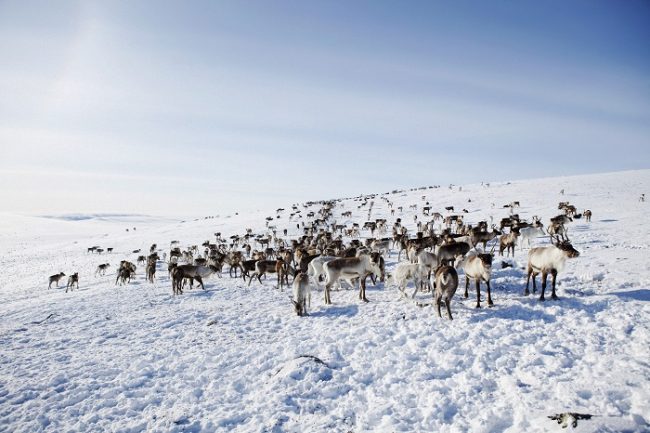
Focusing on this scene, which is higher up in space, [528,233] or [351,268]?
[528,233]

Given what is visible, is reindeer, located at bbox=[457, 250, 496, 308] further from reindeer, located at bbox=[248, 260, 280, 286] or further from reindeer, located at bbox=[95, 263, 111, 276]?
reindeer, located at bbox=[95, 263, 111, 276]

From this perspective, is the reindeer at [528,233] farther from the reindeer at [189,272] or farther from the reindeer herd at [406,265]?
the reindeer at [189,272]

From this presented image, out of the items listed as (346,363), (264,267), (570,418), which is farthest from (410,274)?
(264,267)

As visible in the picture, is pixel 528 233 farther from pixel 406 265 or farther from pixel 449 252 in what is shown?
pixel 406 265

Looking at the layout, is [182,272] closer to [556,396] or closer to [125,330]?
[125,330]

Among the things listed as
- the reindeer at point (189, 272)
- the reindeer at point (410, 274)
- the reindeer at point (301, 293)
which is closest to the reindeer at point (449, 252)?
the reindeer at point (410, 274)

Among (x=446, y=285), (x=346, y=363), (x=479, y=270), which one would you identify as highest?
(x=479, y=270)

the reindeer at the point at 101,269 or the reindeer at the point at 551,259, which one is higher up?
the reindeer at the point at 551,259

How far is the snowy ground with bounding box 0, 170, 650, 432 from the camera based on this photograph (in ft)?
23.6

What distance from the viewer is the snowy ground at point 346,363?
7.18 metres

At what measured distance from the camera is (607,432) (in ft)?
18.8

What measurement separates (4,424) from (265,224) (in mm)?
47347

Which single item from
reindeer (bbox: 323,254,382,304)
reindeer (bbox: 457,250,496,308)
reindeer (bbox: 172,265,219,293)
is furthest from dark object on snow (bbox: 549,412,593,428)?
reindeer (bbox: 172,265,219,293)

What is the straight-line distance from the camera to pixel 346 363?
9312mm
